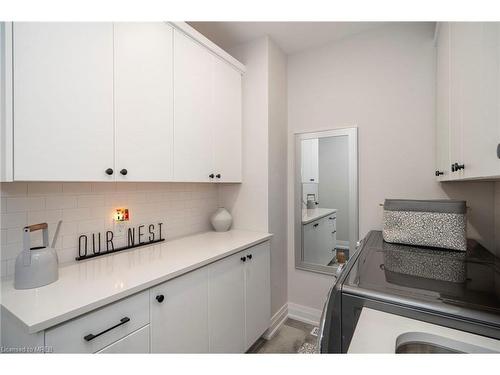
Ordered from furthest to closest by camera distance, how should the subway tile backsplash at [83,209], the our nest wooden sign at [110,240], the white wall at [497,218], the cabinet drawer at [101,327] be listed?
the white wall at [497,218] → the our nest wooden sign at [110,240] → the subway tile backsplash at [83,209] → the cabinet drawer at [101,327]

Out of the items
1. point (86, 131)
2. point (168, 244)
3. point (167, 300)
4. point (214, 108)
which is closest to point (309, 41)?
point (214, 108)

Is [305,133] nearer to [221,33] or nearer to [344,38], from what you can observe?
[344,38]

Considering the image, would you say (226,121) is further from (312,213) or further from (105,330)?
(105,330)

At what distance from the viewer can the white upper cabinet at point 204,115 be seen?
1545 mm

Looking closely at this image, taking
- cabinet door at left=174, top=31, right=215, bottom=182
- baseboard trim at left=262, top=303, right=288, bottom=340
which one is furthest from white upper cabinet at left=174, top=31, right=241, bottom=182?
baseboard trim at left=262, top=303, right=288, bottom=340

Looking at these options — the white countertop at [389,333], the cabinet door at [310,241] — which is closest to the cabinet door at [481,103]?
the white countertop at [389,333]

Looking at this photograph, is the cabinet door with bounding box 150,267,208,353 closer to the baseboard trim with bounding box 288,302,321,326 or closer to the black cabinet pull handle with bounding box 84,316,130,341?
the black cabinet pull handle with bounding box 84,316,130,341

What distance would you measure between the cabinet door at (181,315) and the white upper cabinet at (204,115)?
0.68m

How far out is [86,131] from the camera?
1083 millimetres

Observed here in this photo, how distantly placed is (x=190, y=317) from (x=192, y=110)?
4.39 feet

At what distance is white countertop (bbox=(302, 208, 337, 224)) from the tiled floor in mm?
1009

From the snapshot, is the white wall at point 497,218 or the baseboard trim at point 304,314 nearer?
the white wall at point 497,218

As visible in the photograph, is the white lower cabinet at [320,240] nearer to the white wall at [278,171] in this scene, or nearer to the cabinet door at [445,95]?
the white wall at [278,171]

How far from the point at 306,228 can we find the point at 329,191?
0.45 m
